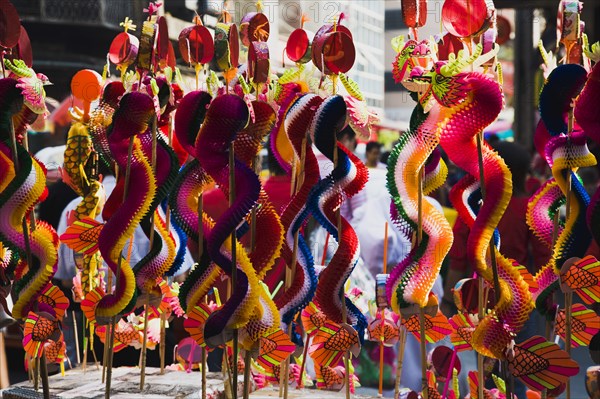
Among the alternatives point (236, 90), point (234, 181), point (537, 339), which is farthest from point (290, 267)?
point (537, 339)

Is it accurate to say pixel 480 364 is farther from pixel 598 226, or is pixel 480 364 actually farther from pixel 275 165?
pixel 275 165

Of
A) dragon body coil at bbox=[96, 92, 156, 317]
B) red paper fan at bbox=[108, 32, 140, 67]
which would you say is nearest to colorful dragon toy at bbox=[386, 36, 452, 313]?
dragon body coil at bbox=[96, 92, 156, 317]

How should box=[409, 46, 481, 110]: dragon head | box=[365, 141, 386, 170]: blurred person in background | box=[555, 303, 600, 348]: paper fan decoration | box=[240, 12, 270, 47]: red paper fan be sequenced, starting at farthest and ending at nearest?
box=[365, 141, 386, 170]: blurred person in background
box=[240, 12, 270, 47]: red paper fan
box=[555, 303, 600, 348]: paper fan decoration
box=[409, 46, 481, 110]: dragon head

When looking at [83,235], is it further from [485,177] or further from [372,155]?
[372,155]

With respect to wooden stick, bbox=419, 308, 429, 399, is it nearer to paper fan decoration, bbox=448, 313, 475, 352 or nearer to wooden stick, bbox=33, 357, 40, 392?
paper fan decoration, bbox=448, 313, 475, 352

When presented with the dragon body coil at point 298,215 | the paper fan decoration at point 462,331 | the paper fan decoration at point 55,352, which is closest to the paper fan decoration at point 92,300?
the paper fan decoration at point 55,352

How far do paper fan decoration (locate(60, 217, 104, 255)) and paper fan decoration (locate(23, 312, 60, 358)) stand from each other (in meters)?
0.23

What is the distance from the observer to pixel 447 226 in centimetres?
196

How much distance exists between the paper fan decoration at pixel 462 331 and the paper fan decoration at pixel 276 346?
1.26 ft

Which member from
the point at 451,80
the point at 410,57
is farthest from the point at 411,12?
the point at 451,80

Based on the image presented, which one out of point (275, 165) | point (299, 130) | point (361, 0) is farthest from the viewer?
point (361, 0)

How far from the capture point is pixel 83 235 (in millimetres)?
2369

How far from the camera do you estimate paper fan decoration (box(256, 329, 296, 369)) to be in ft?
6.69

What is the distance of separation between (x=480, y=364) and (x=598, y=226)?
0.42 meters
